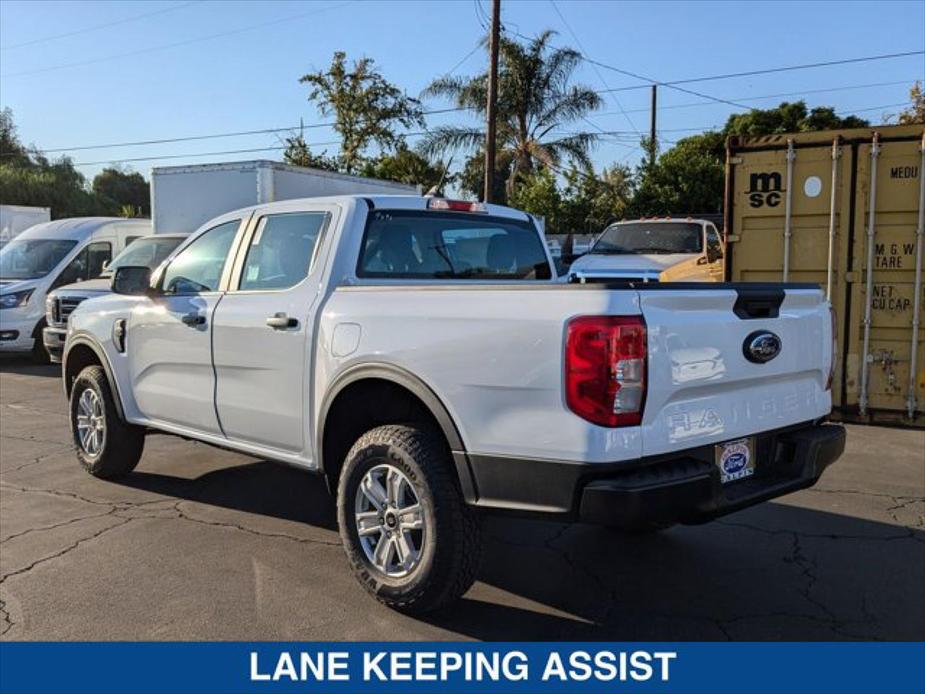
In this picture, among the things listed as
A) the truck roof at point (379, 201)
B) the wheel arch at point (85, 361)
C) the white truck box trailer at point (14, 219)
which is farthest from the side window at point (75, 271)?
the white truck box trailer at point (14, 219)

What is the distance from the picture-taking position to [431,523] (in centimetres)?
347

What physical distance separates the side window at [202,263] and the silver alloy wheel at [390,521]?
1832mm

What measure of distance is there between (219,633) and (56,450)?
4.15 metres

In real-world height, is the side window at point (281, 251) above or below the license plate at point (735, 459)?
above

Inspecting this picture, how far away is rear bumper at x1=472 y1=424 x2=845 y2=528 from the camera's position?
3033mm

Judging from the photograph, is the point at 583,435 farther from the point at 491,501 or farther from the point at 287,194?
the point at 287,194

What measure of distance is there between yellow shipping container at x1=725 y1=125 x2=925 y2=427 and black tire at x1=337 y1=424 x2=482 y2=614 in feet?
17.8

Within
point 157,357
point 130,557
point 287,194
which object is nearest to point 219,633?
point 130,557

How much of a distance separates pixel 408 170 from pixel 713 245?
21.1 meters

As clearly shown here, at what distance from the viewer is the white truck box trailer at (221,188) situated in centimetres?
1147

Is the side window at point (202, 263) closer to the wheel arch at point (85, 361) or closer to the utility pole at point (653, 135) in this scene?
the wheel arch at point (85, 361)

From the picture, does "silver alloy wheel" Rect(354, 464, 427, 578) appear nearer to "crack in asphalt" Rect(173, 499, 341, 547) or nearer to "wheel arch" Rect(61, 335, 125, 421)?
"crack in asphalt" Rect(173, 499, 341, 547)

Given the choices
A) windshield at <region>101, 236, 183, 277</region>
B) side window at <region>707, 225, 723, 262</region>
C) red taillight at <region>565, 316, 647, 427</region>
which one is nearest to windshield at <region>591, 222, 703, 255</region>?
side window at <region>707, 225, 723, 262</region>

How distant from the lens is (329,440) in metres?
4.14
